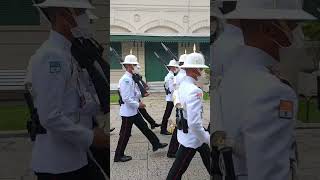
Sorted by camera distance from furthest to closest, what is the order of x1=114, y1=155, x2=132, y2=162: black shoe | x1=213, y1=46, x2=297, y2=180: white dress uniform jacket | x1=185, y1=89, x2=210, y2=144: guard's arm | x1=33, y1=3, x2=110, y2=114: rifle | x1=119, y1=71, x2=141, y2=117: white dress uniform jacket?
x1=119, y1=71, x2=141, y2=117: white dress uniform jacket
x1=114, y1=155, x2=132, y2=162: black shoe
x1=185, y1=89, x2=210, y2=144: guard's arm
x1=33, y1=3, x2=110, y2=114: rifle
x1=213, y1=46, x2=297, y2=180: white dress uniform jacket

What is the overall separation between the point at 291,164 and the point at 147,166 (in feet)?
10.0

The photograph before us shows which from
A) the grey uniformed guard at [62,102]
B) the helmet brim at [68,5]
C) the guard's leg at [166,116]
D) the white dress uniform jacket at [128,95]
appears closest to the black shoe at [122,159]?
the white dress uniform jacket at [128,95]

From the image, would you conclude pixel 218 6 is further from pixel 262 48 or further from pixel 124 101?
A: pixel 124 101

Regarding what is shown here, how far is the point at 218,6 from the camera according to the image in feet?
6.20

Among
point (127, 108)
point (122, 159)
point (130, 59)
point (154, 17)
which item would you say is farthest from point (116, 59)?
point (154, 17)

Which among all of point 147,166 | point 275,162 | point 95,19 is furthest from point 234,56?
point 147,166

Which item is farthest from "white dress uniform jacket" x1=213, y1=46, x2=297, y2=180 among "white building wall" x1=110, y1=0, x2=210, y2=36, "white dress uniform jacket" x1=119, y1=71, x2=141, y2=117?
"white dress uniform jacket" x1=119, y1=71, x2=141, y2=117

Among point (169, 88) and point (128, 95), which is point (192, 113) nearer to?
point (128, 95)

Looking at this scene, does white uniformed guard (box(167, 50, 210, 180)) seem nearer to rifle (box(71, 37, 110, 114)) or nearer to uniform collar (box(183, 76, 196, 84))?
uniform collar (box(183, 76, 196, 84))

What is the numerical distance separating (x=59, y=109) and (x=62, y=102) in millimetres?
30

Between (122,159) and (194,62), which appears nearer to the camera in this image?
(194,62)

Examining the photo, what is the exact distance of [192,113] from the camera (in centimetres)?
336

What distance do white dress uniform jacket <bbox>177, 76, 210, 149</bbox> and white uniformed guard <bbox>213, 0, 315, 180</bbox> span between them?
57.5 inches

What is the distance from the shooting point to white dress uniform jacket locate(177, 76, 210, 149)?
3354 millimetres
